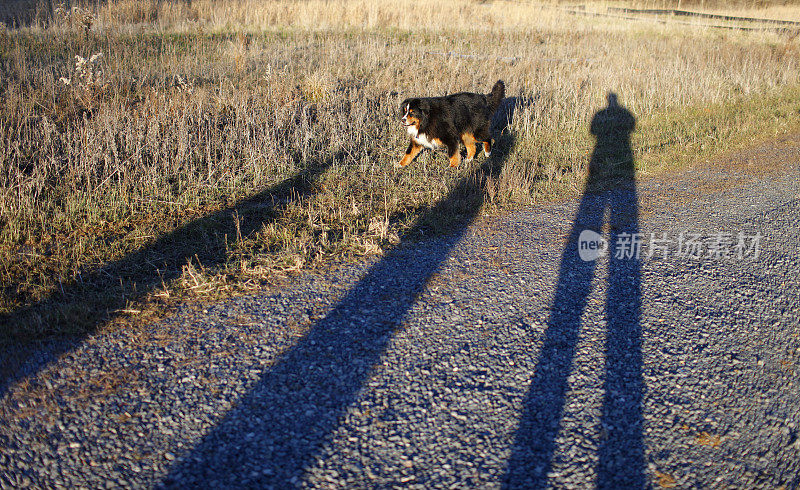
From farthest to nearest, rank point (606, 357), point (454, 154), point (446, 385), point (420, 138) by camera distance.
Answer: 1. point (454, 154)
2. point (420, 138)
3. point (606, 357)
4. point (446, 385)

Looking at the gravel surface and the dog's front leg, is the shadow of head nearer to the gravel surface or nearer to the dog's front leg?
the dog's front leg

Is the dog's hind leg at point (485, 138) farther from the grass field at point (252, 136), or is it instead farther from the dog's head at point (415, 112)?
the dog's head at point (415, 112)

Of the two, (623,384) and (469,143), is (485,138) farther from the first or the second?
(623,384)

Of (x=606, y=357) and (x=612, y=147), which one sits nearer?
(x=606, y=357)

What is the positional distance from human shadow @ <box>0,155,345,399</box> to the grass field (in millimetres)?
21

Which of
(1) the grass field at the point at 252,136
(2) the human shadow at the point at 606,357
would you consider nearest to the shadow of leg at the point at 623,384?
(2) the human shadow at the point at 606,357

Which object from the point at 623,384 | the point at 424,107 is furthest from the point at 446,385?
the point at 424,107

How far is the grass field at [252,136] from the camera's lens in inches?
179

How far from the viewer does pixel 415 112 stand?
21.2 ft

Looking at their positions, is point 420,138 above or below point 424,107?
below

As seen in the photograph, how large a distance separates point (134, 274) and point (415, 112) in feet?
11.8

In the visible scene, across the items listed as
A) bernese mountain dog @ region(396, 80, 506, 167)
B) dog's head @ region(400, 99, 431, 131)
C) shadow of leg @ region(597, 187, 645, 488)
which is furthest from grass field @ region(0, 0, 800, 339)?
shadow of leg @ region(597, 187, 645, 488)

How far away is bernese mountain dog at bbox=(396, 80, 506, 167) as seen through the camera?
6.57m

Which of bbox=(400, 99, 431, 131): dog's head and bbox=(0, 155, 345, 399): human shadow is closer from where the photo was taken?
bbox=(0, 155, 345, 399): human shadow
